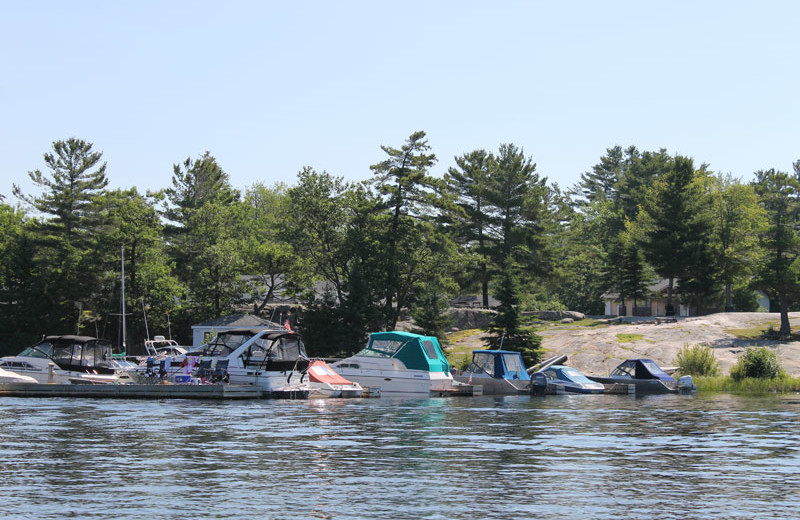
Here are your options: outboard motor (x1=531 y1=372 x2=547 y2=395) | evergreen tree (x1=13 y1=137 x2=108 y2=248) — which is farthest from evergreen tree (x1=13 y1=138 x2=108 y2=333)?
outboard motor (x1=531 y1=372 x2=547 y2=395)

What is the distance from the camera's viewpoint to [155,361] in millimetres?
54500

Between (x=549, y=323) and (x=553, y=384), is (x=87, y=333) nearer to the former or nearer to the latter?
(x=549, y=323)

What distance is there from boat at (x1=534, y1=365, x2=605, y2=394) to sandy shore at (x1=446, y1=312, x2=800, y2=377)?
26.9ft

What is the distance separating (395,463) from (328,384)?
80.1 feet

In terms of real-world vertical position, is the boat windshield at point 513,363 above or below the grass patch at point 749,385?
above

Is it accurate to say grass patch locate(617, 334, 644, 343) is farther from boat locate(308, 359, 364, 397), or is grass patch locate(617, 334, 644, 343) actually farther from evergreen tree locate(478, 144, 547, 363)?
boat locate(308, 359, 364, 397)

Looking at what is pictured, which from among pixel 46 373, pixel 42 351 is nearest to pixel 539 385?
pixel 46 373

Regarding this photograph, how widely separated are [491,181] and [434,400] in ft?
144

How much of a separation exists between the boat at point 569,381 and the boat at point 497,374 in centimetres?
115

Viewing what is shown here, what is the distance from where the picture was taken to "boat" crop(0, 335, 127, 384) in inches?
1954

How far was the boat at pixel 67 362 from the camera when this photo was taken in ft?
163

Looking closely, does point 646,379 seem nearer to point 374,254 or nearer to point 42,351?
point 374,254

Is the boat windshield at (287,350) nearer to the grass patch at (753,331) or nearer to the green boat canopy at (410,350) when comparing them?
the green boat canopy at (410,350)

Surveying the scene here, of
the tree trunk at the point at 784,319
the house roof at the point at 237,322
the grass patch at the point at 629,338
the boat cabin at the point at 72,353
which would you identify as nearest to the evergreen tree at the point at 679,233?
the tree trunk at the point at 784,319
